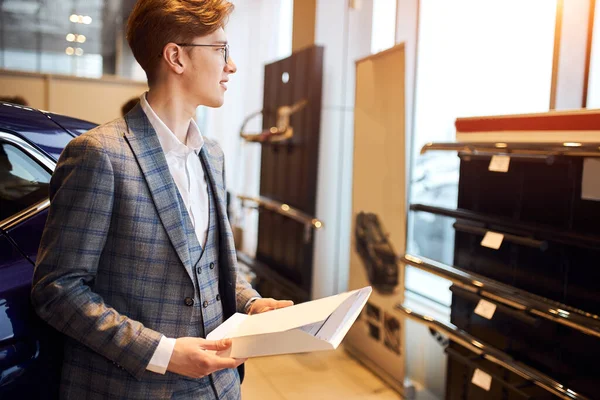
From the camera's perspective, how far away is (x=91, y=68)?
726 cm

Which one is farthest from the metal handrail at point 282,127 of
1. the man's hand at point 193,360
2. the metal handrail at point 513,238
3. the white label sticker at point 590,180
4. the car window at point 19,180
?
the man's hand at point 193,360

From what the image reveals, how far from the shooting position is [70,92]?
653 cm

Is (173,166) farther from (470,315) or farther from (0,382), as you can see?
(470,315)

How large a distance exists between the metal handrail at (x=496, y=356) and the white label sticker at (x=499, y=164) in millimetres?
765

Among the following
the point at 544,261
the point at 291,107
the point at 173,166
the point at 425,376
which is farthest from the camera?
the point at 291,107

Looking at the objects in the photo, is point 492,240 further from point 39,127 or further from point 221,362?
point 39,127

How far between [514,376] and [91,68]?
6.30 metres

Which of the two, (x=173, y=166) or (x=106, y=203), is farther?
(x=173, y=166)

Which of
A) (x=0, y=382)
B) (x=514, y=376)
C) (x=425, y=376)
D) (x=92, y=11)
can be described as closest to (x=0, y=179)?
(x=0, y=382)

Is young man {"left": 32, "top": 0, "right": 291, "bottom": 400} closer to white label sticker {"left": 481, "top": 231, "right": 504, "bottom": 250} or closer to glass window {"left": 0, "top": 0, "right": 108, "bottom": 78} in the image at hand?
white label sticker {"left": 481, "top": 231, "right": 504, "bottom": 250}

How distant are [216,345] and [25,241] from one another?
0.64 metres

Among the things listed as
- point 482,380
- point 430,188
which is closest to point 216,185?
point 482,380

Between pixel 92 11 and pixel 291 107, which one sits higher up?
pixel 92 11

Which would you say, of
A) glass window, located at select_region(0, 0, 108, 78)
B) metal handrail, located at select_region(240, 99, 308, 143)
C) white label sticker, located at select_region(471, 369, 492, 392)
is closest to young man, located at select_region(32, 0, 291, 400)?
white label sticker, located at select_region(471, 369, 492, 392)
